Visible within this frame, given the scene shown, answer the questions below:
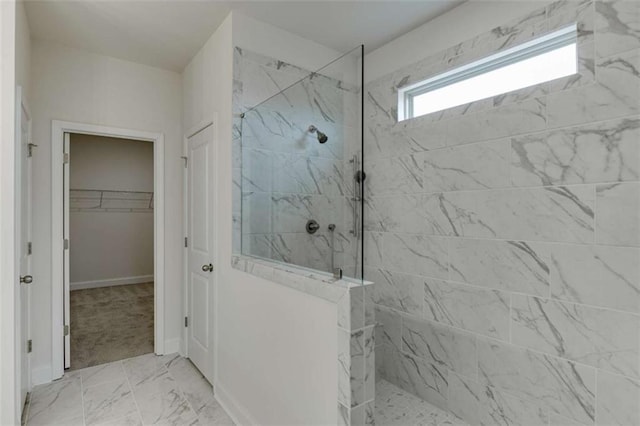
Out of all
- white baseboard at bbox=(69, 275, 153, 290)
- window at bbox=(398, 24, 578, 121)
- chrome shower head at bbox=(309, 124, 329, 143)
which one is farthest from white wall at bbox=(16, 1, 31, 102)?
white baseboard at bbox=(69, 275, 153, 290)

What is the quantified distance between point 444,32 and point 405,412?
262cm

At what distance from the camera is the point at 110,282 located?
5.97m

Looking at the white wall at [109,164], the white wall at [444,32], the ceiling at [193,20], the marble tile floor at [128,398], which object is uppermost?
the ceiling at [193,20]

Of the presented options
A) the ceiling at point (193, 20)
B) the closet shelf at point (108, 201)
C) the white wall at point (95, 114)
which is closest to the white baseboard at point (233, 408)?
the white wall at point (95, 114)

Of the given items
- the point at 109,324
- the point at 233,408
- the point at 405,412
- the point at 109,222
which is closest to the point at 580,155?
the point at 405,412

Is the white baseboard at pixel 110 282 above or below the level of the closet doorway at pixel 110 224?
below

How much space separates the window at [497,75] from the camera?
1.86 meters

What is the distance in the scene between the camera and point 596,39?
1655 millimetres

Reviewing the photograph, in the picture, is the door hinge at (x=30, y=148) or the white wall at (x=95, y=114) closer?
the door hinge at (x=30, y=148)

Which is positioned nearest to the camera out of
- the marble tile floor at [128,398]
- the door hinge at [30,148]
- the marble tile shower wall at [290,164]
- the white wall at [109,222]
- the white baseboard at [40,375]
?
the marble tile shower wall at [290,164]

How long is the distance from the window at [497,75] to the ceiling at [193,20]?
0.46 meters

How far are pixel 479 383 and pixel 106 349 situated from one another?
332 centimetres
